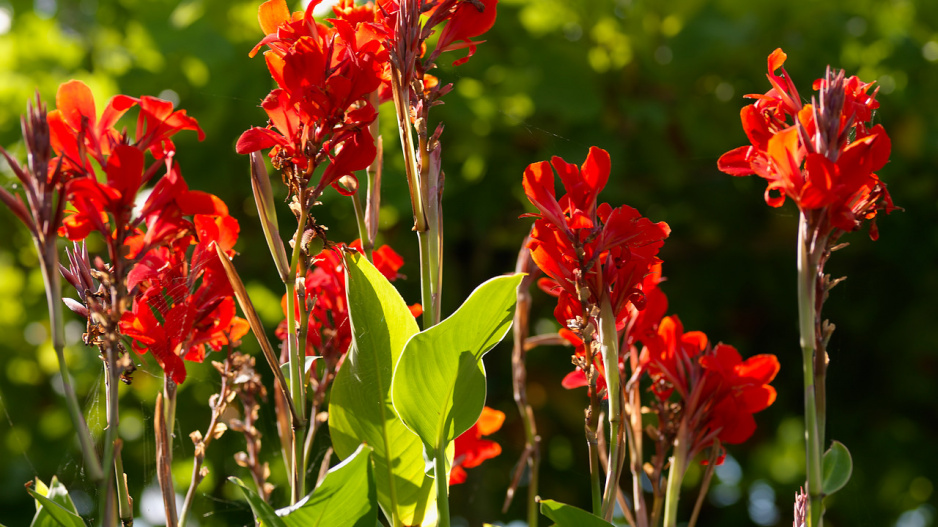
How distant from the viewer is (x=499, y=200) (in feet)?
5.98

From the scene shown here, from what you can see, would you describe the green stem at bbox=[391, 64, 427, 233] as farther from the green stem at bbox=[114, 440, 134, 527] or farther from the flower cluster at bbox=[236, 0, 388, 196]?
the green stem at bbox=[114, 440, 134, 527]

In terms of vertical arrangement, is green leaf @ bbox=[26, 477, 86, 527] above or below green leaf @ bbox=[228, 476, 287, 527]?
below

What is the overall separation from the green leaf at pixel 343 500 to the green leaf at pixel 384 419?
67 millimetres

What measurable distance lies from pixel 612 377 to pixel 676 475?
11 cm

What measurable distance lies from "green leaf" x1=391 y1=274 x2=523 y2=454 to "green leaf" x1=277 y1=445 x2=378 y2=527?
0.05 meters

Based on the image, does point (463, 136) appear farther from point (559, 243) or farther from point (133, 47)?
point (559, 243)

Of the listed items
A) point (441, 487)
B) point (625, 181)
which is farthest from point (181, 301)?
point (625, 181)

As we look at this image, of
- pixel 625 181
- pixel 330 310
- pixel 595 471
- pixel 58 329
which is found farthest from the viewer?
pixel 625 181

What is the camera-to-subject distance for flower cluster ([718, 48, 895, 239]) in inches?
13.6

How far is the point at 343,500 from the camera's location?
36 cm

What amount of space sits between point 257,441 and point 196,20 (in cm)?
146

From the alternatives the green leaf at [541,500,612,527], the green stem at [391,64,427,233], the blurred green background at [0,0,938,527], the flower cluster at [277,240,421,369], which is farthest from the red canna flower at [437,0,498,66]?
the blurred green background at [0,0,938,527]

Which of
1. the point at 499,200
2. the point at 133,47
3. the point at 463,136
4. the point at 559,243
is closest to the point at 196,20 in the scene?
the point at 133,47

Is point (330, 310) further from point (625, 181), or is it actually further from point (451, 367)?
point (625, 181)
